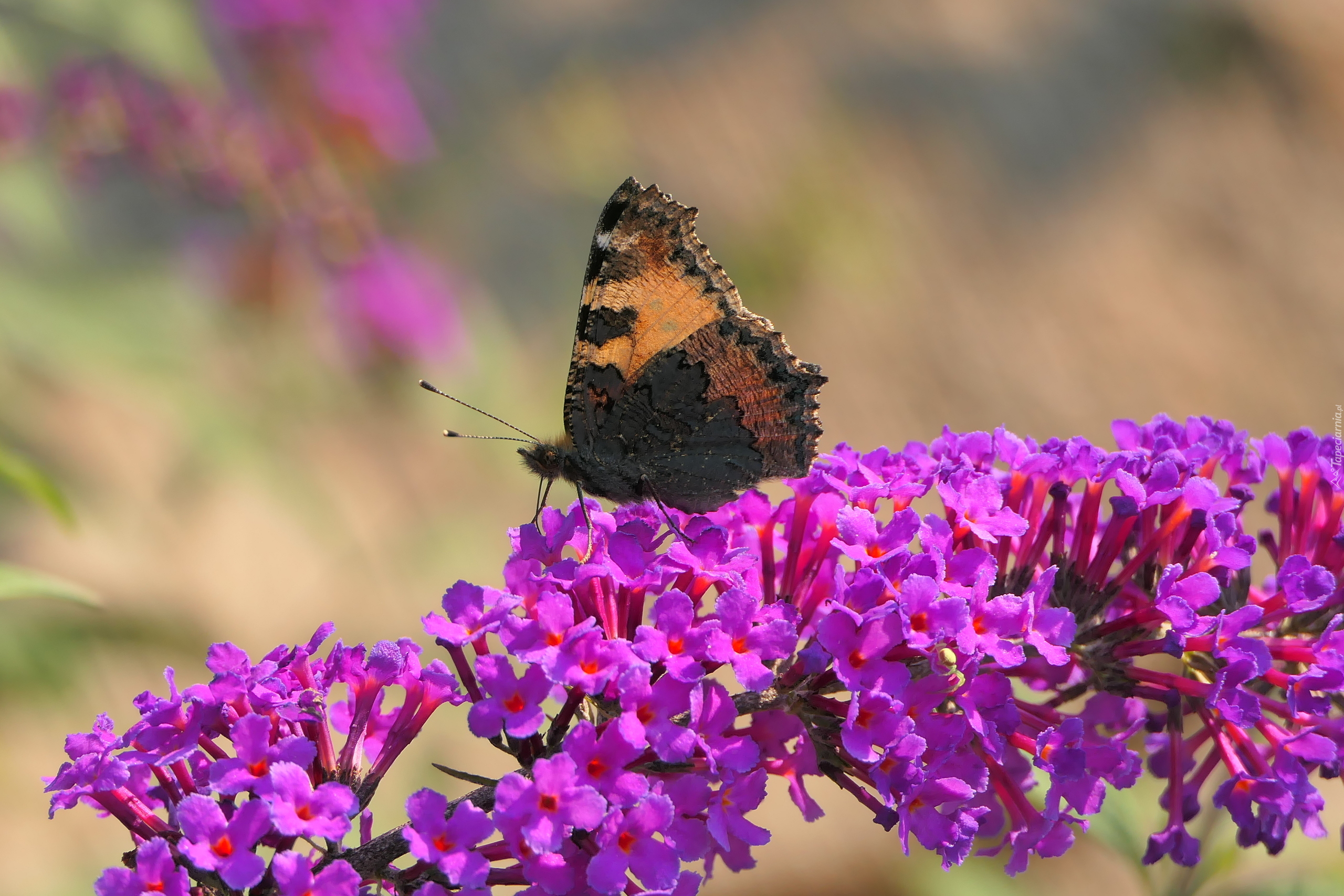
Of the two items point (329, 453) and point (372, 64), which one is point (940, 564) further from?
point (329, 453)

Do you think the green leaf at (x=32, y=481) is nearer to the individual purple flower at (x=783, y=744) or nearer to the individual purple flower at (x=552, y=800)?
the individual purple flower at (x=552, y=800)

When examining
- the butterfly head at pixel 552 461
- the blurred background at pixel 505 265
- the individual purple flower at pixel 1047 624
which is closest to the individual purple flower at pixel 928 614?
the individual purple flower at pixel 1047 624

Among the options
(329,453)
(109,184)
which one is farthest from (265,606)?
(109,184)

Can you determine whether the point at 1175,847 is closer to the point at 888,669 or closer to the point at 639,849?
the point at 888,669

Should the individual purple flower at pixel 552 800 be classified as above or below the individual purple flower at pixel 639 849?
above

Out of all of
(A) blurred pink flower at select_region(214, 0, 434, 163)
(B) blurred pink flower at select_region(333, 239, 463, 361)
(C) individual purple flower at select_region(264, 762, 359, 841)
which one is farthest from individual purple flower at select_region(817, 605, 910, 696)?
(A) blurred pink flower at select_region(214, 0, 434, 163)

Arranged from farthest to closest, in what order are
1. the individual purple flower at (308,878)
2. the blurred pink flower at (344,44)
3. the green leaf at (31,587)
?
the blurred pink flower at (344,44) → the green leaf at (31,587) → the individual purple flower at (308,878)
